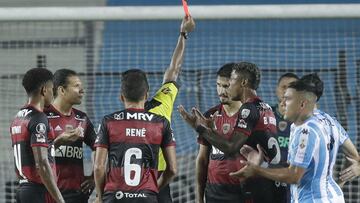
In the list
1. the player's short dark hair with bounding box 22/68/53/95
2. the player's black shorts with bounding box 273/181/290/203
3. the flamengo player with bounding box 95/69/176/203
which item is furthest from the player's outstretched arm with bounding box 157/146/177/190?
the player's short dark hair with bounding box 22/68/53/95

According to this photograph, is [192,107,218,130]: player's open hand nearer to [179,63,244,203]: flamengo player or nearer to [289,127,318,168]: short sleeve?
[179,63,244,203]: flamengo player

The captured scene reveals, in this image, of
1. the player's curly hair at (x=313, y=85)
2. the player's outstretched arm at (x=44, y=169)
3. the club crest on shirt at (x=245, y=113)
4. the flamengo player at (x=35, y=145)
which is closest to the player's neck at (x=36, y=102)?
the flamengo player at (x=35, y=145)

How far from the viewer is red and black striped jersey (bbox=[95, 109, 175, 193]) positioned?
22.9 feet

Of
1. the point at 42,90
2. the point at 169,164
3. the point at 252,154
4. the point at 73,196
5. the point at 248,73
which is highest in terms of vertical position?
the point at 248,73

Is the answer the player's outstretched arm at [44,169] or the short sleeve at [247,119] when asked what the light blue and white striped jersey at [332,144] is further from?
the player's outstretched arm at [44,169]

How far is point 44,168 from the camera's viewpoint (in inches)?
278

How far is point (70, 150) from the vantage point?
7.89m

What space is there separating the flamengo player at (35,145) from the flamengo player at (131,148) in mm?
397

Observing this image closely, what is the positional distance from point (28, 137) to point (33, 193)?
0.49 m

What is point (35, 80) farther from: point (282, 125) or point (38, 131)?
point (282, 125)

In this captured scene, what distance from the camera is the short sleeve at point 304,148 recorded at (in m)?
6.26

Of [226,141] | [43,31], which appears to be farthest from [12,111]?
[226,141]

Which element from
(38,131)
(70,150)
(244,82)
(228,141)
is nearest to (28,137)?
(38,131)

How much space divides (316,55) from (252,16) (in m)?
1.71
